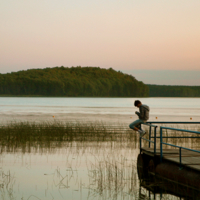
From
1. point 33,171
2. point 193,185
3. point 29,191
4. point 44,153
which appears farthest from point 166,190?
point 44,153

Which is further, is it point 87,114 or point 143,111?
point 87,114

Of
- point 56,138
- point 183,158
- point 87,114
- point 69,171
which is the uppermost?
point 183,158

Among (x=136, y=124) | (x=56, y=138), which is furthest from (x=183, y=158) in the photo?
(x=56, y=138)

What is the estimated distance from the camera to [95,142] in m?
22.4

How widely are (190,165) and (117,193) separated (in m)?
2.28

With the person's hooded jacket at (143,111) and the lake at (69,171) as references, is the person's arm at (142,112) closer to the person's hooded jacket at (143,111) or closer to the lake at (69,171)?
the person's hooded jacket at (143,111)

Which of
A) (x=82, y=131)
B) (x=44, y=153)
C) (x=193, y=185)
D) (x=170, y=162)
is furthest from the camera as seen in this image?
(x=82, y=131)

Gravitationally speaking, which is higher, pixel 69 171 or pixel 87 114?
pixel 69 171

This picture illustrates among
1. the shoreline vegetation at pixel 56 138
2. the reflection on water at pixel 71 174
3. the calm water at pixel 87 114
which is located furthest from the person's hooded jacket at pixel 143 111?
the calm water at pixel 87 114

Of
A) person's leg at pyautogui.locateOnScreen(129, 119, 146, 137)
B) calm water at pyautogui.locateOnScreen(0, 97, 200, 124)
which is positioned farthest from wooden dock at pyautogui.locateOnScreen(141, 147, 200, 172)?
calm water at pyautogui.locateOnScreen(0, 97, 200, 124)

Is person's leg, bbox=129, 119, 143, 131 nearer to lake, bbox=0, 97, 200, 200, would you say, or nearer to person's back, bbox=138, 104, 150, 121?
person's back, bbox=138, 104, 150, 121

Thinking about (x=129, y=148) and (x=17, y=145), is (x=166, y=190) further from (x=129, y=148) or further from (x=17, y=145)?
(x=17, y=145)

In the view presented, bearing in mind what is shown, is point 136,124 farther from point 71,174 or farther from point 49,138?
point 49,138

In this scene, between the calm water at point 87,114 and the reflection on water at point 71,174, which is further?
the calm water at point 87,114
